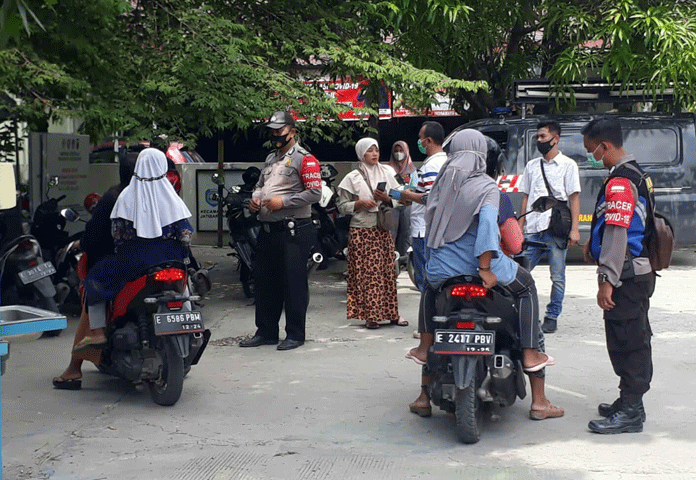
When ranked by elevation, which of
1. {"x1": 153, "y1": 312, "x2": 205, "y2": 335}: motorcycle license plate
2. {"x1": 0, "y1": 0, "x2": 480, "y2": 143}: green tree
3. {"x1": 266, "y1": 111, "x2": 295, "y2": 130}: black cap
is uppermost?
{"x1": 0, "y1": 0, "x2": 480, "y2": 143}: green tree

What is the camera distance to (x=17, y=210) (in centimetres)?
899

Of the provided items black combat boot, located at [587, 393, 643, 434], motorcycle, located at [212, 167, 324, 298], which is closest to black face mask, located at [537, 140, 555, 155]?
motorcycle, located at [212, 167, 324, 298]

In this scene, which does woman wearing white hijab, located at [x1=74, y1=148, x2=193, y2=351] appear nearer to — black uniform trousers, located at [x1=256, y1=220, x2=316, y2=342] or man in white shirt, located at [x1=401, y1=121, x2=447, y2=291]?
black uniform trousers, located at [x1=256, y1=220, x2=316, y2=342]

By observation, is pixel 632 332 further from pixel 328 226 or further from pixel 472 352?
pixel 328 226

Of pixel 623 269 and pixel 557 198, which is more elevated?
pixel 557 198

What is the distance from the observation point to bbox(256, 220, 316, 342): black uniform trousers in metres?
8.11

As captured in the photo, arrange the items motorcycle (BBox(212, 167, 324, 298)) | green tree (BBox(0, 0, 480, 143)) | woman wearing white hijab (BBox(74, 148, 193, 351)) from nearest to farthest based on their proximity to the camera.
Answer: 1. woman wearing white hijab (BBox(74, 148, 193, 351))
2. green tree (BBox(0, 0, 480, 143))
3. motorcycle (BBox(212, 167, 324, 298))

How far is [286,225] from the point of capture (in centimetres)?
809

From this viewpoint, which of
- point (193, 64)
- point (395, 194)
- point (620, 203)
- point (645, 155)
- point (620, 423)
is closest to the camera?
point (620, 203)

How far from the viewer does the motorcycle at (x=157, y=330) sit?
6230mm

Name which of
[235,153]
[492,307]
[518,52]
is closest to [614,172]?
[492,307]

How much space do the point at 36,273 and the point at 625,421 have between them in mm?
4922

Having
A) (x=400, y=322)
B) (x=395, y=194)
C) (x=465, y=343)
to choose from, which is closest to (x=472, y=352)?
(x=465, y=343)

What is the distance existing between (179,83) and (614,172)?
172 inches
